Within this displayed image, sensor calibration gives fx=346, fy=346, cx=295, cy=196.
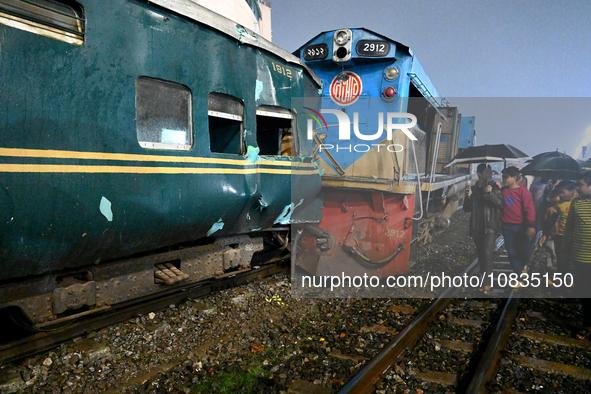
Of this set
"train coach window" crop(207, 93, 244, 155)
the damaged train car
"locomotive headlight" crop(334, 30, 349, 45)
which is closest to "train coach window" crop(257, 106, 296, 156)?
"train coach window" crop(207, 93, 244, 155)

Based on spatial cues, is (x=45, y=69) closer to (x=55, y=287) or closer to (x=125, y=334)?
(x=55, y=287)

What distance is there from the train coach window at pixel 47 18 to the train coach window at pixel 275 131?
218 centimetres

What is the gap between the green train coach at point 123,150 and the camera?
7.93ft

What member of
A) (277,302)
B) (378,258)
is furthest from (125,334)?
(378,258)

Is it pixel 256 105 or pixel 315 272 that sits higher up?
pixel 256 105

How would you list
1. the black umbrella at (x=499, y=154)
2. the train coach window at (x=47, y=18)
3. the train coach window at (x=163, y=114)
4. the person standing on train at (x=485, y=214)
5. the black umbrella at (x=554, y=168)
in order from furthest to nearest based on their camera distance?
1. the black umbrella at (x=499, y=154)
2. the person standing on train at (x=485, y=214)
3. the black umbrella at (x=554, y=168)
4. the train coach window at (x=163, y=114)
5. the train coach window at (x=47, y=18)

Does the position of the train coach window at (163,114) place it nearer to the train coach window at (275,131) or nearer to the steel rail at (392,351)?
the train coach window at (275,131)

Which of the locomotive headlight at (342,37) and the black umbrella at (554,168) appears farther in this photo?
the locomotive headlight at (342,37)

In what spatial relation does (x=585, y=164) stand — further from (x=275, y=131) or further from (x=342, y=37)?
(x=275, y=131)

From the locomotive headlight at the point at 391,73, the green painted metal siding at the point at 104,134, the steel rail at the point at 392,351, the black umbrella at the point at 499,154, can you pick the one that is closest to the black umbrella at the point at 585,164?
the black umbrella at the point at 499,154

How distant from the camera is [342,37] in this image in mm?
5684

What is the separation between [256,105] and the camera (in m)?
4.32

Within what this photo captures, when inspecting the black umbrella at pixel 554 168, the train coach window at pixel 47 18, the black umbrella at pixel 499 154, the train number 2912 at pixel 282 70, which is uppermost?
the train number 2912 at pixel 282 70

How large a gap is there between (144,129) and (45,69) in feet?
2.86
